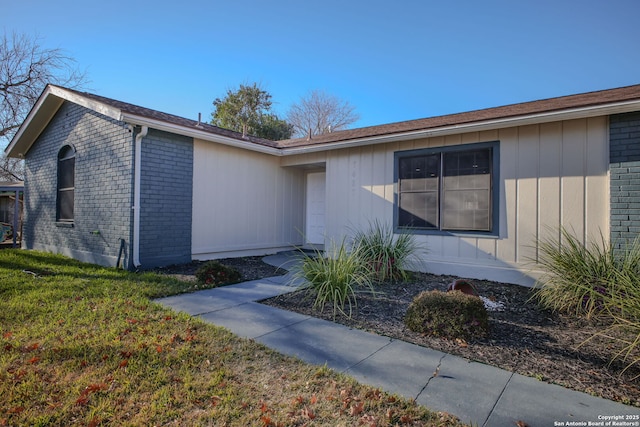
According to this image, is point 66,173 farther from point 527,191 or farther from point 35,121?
point 527,191

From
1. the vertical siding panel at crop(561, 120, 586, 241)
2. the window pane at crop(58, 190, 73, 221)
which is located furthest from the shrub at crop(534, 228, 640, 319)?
the window pane at crop(58, 190, 73, 221)

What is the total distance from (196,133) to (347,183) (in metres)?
3.50

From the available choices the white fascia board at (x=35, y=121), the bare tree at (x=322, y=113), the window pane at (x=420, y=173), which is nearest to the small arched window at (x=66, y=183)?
the white fascia board at (x=35, y=121)

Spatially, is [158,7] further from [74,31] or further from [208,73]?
[208,73]

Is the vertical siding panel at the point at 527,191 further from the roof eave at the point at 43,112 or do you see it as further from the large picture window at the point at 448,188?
the roof eave at the point at 43,112

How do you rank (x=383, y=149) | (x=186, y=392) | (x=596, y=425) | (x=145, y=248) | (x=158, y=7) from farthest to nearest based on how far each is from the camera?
(x=158, y=7), (x=383, y=149), (x=145, y=248), (x=186, y=392), (x=596, y=425)

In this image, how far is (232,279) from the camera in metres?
5.56

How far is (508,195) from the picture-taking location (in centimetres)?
549

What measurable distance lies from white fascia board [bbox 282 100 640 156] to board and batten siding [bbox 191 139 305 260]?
196 centimetres

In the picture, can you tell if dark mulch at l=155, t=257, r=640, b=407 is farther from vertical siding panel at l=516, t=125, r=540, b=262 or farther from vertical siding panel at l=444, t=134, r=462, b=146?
vertical siding panel at l=444, t=134, r=462, b=146

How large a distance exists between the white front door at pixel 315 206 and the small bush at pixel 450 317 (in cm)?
600

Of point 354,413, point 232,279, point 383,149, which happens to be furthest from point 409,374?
point 383,149

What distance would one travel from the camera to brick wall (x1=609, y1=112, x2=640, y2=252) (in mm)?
4523

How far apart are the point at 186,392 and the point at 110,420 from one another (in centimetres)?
44
